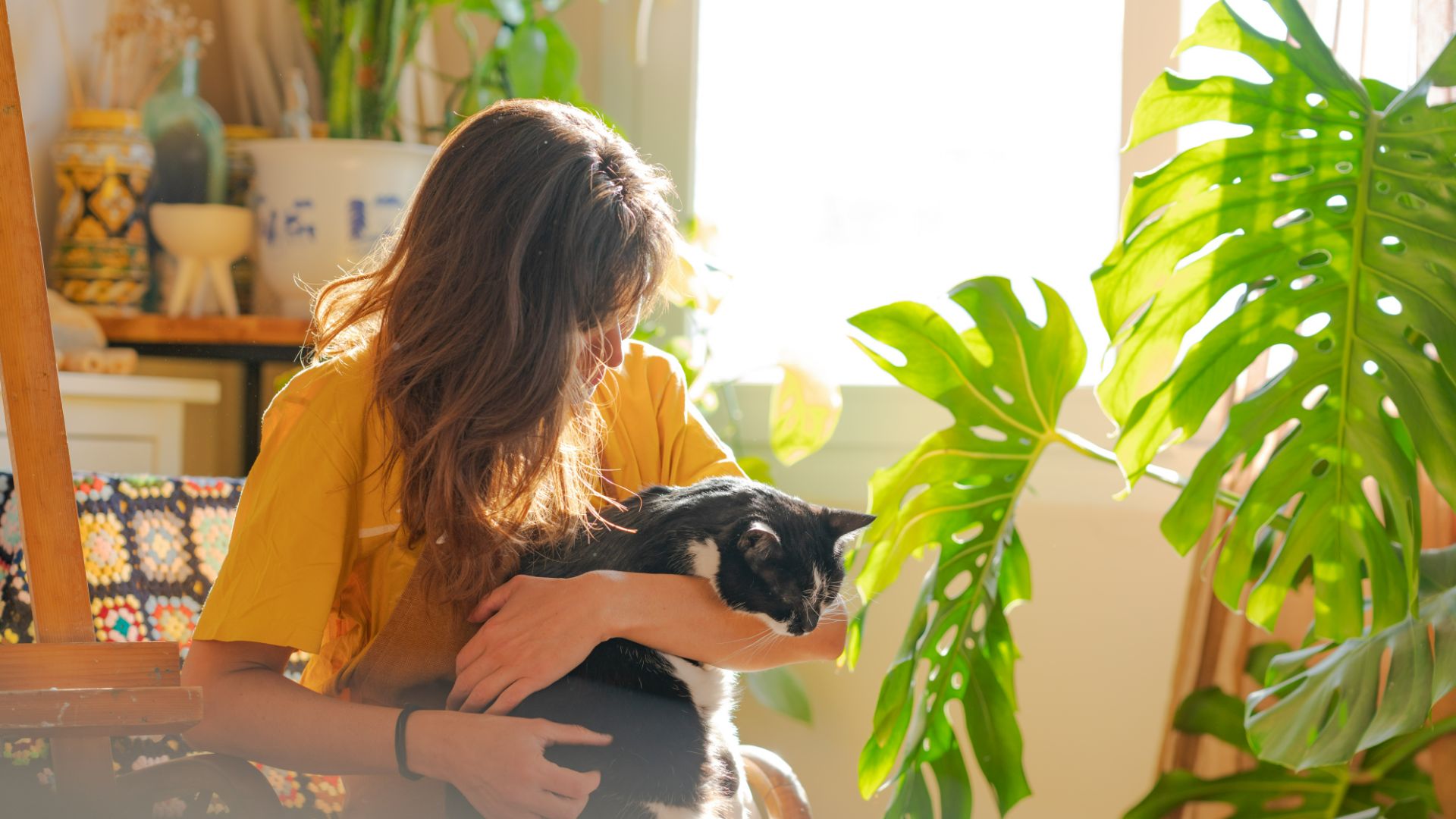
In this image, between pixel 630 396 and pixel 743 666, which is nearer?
pixel 743 666

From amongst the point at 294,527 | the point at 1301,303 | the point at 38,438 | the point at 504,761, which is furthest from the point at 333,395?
the point at 1301,303

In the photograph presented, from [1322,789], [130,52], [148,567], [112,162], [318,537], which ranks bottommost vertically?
[1322,789]

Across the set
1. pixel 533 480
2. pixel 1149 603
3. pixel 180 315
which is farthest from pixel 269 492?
pixel 1149 603

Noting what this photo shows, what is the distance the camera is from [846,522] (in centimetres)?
109

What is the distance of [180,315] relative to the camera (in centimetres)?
179

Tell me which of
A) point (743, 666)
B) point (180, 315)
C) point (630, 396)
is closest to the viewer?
point (743, 666)

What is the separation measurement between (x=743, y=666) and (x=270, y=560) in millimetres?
402

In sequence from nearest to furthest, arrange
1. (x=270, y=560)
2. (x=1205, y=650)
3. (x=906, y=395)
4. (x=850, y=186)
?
(x=270, y=560) → (x=1205, y=650) → (x=906, y=395) → (x=850, y=186)

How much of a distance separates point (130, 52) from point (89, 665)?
1.29 meters

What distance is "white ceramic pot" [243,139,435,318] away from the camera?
5.84 feet

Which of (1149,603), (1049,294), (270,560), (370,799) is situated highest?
(1049,294)

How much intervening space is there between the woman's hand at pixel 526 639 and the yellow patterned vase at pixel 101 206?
113cm

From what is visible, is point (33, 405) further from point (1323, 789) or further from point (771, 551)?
point (1323, 789)

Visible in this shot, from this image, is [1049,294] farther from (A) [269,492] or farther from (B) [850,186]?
(B) [850,186]
